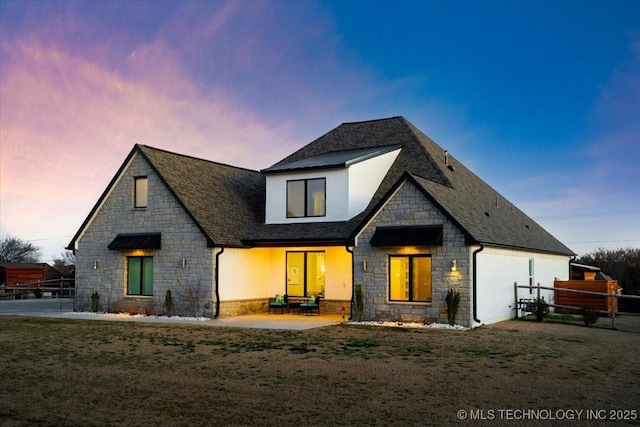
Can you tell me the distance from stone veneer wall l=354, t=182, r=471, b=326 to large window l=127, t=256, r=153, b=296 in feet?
28.3

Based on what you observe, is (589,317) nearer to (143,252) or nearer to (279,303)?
(279,303)

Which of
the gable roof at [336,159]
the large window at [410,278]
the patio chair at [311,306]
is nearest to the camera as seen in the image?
the large window at [410,278]

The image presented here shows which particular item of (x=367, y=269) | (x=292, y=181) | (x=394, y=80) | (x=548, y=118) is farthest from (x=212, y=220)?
(x=548, y=118)

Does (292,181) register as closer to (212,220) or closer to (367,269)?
(212,220)

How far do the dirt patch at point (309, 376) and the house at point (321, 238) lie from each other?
2576mm

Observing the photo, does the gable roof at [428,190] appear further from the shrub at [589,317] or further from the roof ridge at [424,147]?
the shrub at [589,317]

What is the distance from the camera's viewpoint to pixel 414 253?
63.9 ft

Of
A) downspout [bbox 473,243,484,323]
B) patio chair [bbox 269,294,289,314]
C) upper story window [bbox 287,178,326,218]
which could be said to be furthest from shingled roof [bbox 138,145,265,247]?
downspout [bbox 473,243,484,323]

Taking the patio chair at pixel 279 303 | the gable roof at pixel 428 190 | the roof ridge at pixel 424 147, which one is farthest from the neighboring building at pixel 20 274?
the roof ridge at pixel 424 147

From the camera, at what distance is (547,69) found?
2448cm

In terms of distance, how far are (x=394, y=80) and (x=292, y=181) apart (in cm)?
694

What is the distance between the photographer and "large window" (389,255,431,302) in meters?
19.4

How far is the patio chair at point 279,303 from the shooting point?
23234 millimetres

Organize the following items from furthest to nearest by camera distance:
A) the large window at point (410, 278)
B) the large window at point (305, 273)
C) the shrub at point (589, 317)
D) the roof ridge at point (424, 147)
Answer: the large window at point (305, 273), the roof ridge at point (424, 147), the shrub at point (589, 317), the large window at point (410, 278)
